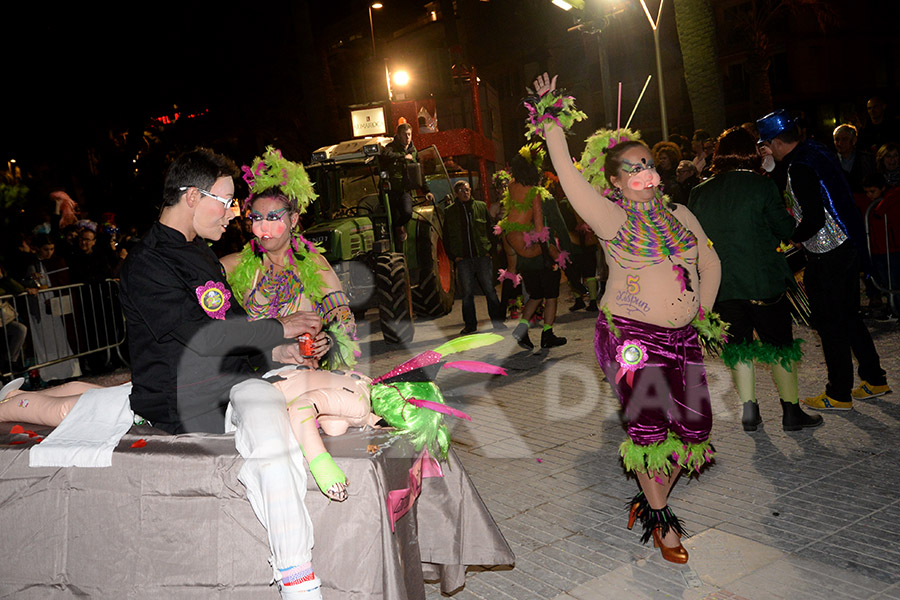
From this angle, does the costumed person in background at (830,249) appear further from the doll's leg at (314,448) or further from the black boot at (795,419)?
the doll's leg at (314,448)

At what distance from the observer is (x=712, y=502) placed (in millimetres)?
4230

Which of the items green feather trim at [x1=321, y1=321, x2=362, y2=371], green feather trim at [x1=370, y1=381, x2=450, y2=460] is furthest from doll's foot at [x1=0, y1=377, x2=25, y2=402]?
green feather trim at [x1=370, y1=381, x2=450, y2=460]

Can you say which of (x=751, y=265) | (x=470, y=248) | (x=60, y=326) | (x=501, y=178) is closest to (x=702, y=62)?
(x=501, y=178)

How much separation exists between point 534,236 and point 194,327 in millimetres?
6022

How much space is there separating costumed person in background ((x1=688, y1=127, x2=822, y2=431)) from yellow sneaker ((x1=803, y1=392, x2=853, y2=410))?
1.17 feet

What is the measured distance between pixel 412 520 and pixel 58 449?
150 centimetres

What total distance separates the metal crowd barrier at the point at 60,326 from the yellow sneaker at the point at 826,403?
810 cm

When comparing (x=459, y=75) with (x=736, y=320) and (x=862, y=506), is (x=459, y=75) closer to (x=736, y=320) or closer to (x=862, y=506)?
(x=736, y=320)

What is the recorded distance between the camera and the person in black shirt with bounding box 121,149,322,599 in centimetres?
309

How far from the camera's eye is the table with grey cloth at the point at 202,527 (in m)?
2.76

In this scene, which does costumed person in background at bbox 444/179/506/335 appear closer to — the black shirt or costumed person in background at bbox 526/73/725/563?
costumed person in background at bbox 526/73/725/563

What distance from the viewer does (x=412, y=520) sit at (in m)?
3.05

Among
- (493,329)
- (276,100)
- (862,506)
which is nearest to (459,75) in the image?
(276,100)

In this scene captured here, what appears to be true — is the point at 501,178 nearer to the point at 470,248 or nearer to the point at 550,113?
the point at 470,248
